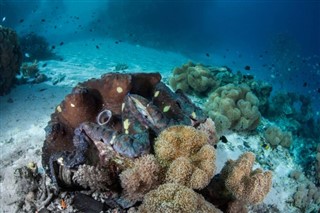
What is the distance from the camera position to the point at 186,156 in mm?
3346

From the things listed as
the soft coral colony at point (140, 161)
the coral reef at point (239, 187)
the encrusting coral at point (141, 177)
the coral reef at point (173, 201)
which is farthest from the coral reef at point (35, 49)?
the coral reef at point (173, 201)

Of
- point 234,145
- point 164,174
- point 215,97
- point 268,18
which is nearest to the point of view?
point 164,174

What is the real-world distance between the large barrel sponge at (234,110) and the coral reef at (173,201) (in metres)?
4.46

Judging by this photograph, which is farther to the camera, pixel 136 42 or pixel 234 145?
pixel 136 42

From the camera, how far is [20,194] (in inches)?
155

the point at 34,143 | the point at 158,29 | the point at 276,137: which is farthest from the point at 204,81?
the point at 158,29

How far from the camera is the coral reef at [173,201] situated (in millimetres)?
2551

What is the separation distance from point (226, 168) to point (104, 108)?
2.10m

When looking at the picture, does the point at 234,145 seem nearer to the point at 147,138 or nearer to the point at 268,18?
the point at 147,138

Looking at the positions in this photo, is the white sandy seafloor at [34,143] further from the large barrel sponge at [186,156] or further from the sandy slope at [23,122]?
the large barrel sponge at [186,156]

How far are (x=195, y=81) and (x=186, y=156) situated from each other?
5.96 metres

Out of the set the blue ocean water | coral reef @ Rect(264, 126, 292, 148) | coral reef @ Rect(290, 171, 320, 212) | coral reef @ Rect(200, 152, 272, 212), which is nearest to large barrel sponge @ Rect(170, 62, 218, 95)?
coral reef @ Rect(264, 126, 292, 148)

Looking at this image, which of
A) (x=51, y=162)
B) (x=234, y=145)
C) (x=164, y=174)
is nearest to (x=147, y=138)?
(x=164, y=174)

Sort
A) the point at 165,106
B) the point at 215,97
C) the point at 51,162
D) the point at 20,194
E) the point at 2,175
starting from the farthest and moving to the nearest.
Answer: the point at 215,97 < the point at 2,175 < the point at 165,106 < the point at 20,194 < the point at 51,162
